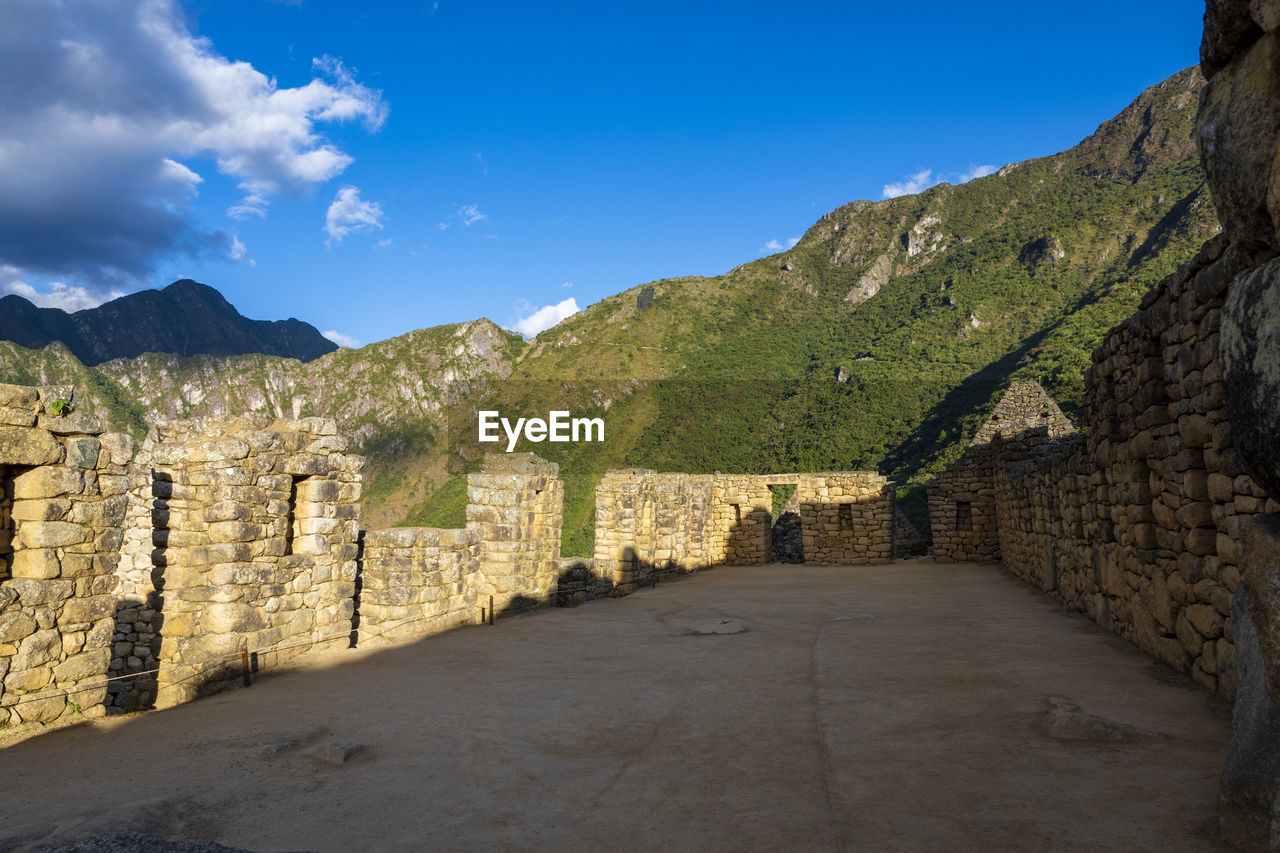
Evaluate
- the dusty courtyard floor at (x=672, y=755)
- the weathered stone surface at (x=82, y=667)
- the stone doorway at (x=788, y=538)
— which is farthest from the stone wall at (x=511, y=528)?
the stone doorway at (x=788, y=538)

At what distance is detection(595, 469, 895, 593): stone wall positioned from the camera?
15.2 m

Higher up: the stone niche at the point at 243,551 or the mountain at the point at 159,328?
the mountain at the point at 159,328

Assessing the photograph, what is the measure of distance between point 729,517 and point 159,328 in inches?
2979

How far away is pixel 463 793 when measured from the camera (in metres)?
3.82

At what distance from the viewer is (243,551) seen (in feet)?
22.7

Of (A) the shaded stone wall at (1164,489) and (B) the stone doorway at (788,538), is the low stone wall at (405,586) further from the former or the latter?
(B) the stone doorway at (788,538)

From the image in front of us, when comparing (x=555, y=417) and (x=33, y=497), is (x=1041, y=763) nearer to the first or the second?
(x=33, y=497)

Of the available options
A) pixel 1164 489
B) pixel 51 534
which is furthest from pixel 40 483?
pixel 1164 489

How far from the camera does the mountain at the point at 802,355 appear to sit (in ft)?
139

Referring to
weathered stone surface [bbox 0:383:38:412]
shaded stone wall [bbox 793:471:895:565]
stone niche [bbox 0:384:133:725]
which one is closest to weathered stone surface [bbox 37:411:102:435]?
stone niche [bbox 0:384:133:725]

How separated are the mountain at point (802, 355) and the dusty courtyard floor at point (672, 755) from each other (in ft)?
87.5
